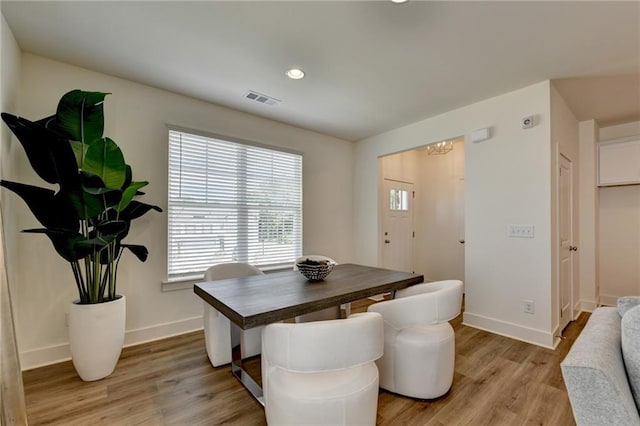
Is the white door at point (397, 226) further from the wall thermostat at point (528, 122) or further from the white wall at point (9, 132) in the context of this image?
the white wall at point (9, 132)

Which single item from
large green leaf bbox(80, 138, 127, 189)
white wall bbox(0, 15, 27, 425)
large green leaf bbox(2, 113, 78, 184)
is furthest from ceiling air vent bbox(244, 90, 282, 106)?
white wall bbox(0, 15, 27, 425)

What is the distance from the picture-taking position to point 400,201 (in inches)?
201

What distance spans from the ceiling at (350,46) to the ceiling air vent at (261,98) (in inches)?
3.2

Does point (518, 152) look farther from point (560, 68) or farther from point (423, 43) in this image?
point (423, 43)

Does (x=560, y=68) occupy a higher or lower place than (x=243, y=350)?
higher

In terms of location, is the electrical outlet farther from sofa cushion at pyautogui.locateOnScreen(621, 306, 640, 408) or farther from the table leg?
the table leg

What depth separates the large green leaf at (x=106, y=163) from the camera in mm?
2055

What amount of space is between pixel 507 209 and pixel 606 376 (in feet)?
8.35

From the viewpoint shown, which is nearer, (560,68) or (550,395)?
(550,395)

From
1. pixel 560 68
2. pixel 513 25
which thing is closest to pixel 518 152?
pixel 560 68

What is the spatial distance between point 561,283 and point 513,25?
2644mm

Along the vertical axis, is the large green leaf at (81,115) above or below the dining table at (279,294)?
above

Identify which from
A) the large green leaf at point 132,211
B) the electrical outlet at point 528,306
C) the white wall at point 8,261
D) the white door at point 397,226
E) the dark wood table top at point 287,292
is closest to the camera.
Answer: the white wall at point 8,261

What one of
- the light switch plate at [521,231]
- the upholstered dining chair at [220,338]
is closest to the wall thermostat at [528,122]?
the light switch plate at [521,231]
